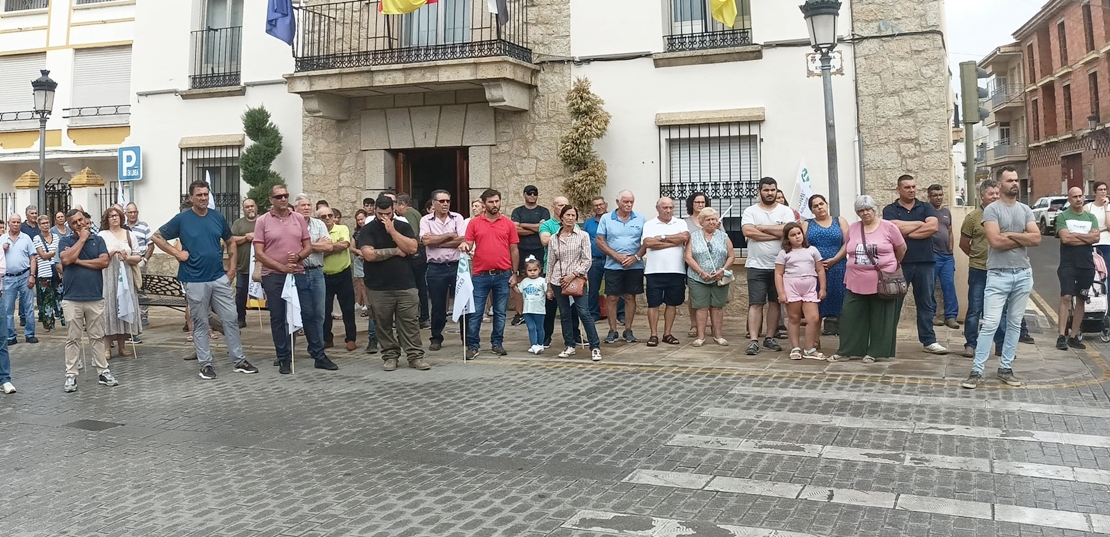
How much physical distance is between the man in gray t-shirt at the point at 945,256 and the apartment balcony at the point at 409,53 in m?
6.13

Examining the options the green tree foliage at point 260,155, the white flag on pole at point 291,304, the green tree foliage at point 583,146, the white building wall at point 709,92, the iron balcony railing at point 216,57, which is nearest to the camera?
the white flag on pole at point 291,304

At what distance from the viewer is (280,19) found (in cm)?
1375

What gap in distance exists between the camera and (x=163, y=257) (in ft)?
51.7

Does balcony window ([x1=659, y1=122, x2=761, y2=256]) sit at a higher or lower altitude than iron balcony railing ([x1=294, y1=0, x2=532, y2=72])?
lower

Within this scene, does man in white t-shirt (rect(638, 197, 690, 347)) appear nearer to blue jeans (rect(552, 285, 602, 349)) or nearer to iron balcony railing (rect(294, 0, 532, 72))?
blue jeans (rect(552, 285, 602, 349))

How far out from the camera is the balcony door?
14.0 meters

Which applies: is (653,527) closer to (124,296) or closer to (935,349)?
(935,349)

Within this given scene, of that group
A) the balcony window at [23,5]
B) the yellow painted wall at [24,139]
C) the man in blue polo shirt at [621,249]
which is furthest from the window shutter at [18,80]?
the man in blue polo shirt at [621,249]

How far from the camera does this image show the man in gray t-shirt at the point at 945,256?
1064 centimetres

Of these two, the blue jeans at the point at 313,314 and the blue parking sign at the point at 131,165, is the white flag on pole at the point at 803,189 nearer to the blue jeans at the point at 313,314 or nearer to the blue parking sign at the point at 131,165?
the blue jeans at the point at 313,314

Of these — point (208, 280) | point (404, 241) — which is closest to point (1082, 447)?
point (404, 241)

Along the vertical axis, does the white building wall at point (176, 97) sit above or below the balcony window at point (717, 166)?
above

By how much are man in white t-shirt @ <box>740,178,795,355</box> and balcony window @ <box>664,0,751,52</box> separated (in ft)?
12.5

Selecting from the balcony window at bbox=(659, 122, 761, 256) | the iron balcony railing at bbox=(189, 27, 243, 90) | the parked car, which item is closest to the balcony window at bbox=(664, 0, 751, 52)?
the balcony window at bbox=(659, 122, 761, 256)
